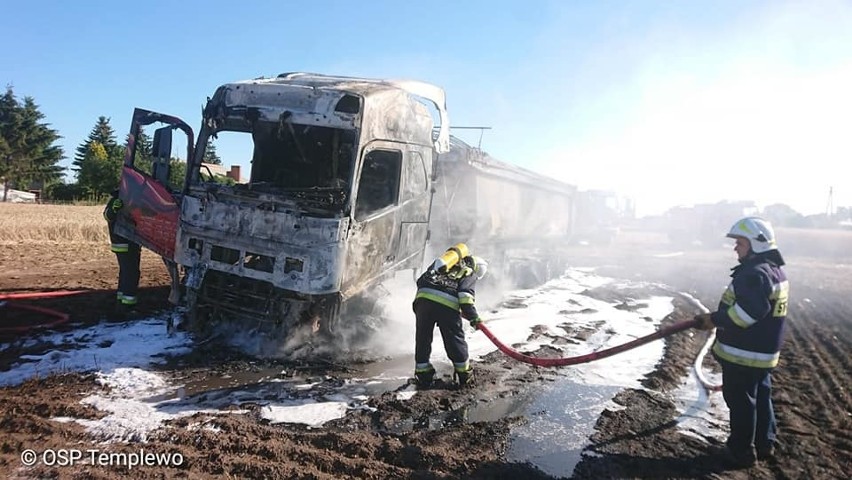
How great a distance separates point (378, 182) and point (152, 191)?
112 inches

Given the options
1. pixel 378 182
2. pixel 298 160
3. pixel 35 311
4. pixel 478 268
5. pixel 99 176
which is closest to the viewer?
pixel 478 268

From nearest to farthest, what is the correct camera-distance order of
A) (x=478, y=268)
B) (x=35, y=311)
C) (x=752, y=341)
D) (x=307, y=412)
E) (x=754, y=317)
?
(x=754, y=317) < (x=752, y=341) < (x=307, y=412) < (x=478, y=268) < (x=35, y=311)

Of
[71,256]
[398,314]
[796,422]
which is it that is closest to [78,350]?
[398,314]

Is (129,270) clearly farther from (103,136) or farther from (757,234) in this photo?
(103,136)

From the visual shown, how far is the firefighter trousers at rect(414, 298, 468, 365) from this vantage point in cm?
510

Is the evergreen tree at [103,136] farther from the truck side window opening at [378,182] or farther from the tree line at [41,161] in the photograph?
the truck side window opening at [378,182]

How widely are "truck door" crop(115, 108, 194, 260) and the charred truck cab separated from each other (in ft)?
0.12

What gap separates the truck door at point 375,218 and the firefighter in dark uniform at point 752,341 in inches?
131

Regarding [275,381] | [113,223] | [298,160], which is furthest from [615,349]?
[113,223]

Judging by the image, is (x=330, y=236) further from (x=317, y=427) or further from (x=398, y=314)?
(x=398, y=314)

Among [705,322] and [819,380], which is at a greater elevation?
[705,322]

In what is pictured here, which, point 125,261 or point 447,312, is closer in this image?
point 447,312

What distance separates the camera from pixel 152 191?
629 cm

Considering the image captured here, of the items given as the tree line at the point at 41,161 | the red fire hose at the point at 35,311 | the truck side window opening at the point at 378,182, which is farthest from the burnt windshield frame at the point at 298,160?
the tree line at the point at 41,161
